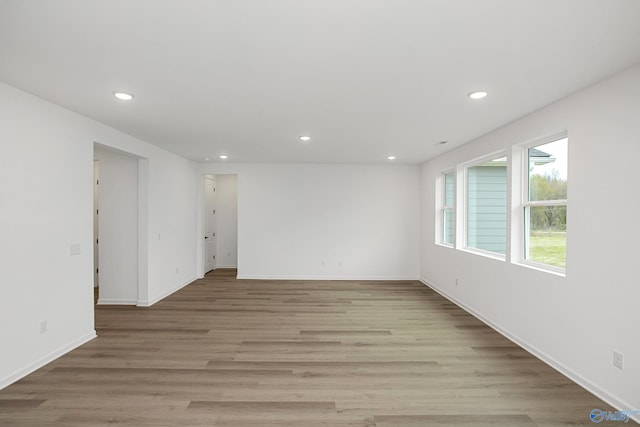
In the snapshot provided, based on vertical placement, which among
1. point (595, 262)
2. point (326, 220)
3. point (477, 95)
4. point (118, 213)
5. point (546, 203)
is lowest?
point (595, 262)

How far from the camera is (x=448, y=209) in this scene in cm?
588

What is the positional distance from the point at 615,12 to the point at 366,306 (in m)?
4.23

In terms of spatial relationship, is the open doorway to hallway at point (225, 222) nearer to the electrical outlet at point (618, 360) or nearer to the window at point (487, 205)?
the window at point (487, 205)

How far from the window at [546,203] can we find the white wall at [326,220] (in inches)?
133

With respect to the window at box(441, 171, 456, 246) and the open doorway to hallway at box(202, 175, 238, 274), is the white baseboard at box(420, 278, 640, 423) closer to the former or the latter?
the window at box(441, 171, 456, 246)

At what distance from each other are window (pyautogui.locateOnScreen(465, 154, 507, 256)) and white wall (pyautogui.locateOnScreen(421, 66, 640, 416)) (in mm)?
621

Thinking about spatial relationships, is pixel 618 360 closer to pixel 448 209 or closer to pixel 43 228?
pixel 448 209

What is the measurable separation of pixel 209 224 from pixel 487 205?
6.08 m

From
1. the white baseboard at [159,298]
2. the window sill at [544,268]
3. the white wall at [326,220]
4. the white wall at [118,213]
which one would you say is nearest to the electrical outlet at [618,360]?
the window sill at [544,268]

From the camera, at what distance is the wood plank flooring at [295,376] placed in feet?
7.39

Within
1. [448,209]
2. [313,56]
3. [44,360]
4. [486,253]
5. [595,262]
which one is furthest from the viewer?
[448,209]

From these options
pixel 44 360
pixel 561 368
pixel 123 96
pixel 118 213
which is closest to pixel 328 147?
pixel 123 96

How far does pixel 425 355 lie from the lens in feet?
10.5

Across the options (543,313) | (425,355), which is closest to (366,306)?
(425,355)
